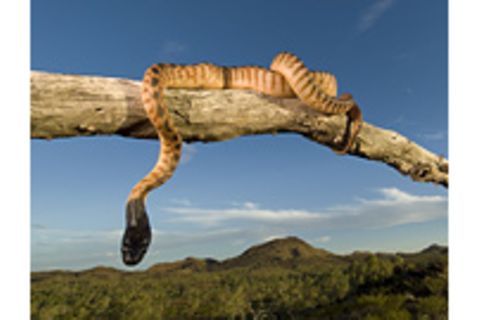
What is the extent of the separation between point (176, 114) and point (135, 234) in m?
1.59

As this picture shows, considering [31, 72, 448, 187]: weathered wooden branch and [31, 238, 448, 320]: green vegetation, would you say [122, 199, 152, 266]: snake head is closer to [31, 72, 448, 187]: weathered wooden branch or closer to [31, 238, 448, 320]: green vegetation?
[31, 72, 448, 187]: weathered wooden branch

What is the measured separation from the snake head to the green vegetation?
7829 millimetres

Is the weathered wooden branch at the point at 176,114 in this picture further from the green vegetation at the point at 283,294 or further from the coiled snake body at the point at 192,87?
the green vegetation at the point at 283,294

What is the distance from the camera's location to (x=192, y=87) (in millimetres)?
5078

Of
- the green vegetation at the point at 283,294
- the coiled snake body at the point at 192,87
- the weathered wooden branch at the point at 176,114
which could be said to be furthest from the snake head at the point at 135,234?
the green vegetation at the point at 283,294

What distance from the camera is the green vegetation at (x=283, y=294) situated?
1189cm

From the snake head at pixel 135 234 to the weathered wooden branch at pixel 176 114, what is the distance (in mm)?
933

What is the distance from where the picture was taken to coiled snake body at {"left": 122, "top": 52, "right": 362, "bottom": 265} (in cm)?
432

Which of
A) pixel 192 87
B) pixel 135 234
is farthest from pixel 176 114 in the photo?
pixel 135 234

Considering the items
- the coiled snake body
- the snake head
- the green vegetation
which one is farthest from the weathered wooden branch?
the green vegetation

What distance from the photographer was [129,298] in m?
24.4

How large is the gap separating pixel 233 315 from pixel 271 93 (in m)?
15.0

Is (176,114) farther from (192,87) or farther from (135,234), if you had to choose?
(135,234)
